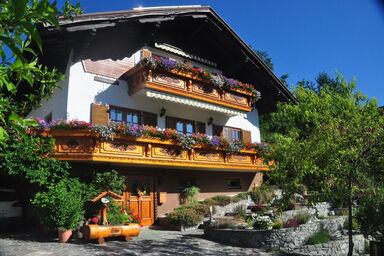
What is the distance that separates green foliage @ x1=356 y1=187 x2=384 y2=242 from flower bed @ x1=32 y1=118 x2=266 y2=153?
796 cm

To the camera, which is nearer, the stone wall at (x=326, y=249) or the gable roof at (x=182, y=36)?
the stone wall at (x=326, y=249)

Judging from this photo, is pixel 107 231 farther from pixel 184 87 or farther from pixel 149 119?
pixel 184 87

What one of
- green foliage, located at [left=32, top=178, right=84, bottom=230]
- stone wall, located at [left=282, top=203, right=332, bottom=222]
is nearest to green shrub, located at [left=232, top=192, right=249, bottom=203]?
stone wall, located at [left=282, top=203, right=332, bottom=222]

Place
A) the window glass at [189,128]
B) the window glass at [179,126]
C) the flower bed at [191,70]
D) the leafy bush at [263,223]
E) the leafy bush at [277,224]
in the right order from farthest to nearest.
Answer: the window glass at [189,128], the window glass at [179,126], the flower bed at [191,70], the leafy bush at [263,223], the leafy bush at [277,224]

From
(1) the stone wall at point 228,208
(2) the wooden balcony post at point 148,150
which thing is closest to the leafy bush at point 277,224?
(1) the stone wall at point 228,208

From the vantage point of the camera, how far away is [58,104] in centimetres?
1766

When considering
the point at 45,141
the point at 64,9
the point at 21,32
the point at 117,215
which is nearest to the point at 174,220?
the point at 117,215

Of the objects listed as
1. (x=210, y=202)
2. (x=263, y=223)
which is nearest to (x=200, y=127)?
(x=210, y=202)

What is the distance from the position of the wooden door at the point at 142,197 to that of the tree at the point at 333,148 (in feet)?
25.2

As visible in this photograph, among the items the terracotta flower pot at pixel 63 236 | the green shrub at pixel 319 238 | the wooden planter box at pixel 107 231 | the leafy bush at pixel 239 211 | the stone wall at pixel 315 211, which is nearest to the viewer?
the wooden planter box at pixel 107 231

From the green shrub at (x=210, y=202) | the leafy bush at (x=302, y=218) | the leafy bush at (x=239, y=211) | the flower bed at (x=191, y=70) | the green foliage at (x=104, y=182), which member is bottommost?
the leafy bush at (x=302, y=218)

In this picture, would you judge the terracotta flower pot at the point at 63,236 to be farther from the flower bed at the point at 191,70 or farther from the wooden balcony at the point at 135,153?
the flower bed at the point at 191,70

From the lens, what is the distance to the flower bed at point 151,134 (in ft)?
49.1

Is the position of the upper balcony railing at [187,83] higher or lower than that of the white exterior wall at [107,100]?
higher
